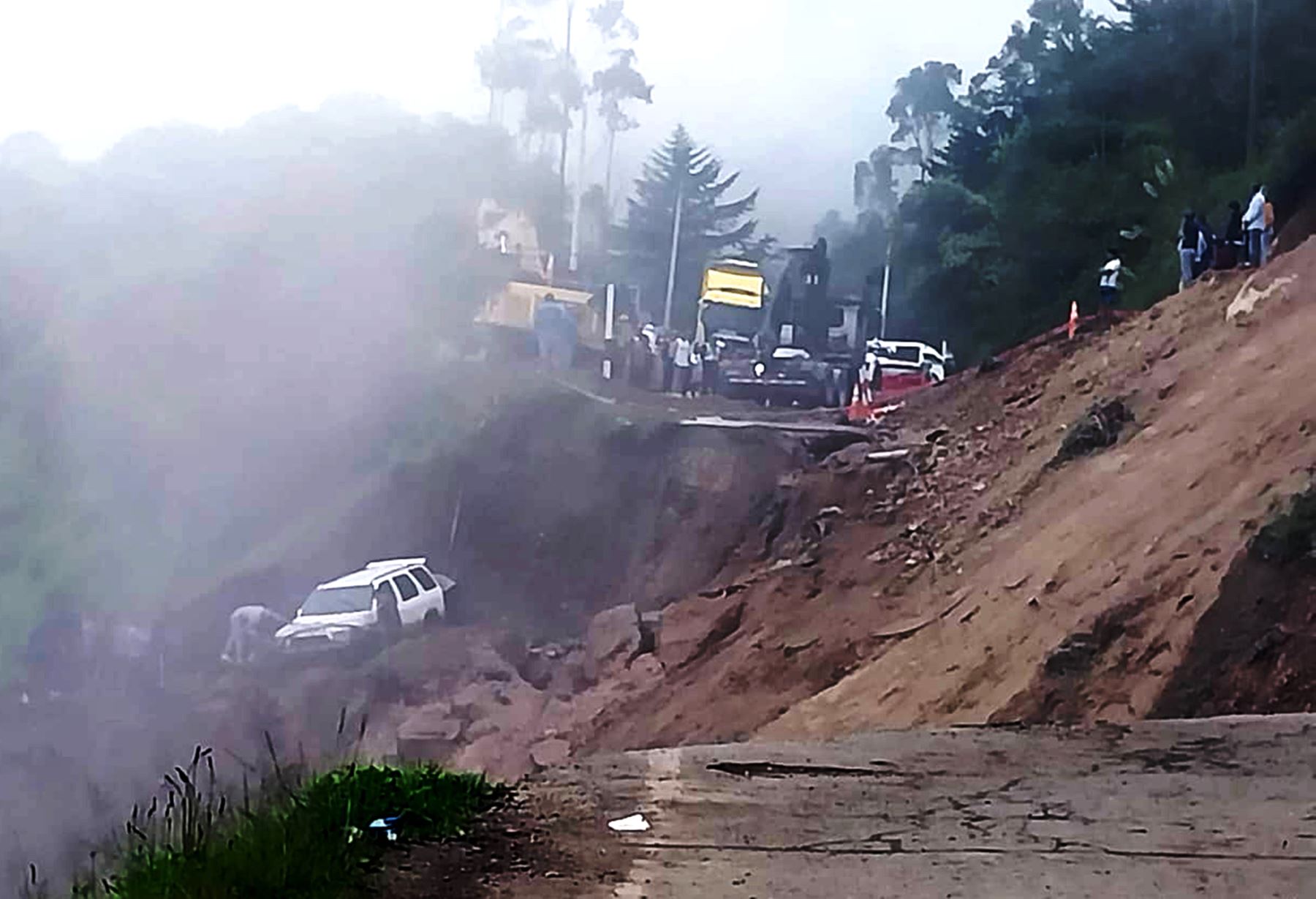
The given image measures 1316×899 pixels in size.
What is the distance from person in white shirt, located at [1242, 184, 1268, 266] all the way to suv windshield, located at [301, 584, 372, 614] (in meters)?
9.76

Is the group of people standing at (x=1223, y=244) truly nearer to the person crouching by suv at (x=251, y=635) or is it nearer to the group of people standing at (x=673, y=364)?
the group of people standing at (x=673, y=364)

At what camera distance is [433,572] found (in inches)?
754

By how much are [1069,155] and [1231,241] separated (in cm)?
395

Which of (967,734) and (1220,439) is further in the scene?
(1220,439)

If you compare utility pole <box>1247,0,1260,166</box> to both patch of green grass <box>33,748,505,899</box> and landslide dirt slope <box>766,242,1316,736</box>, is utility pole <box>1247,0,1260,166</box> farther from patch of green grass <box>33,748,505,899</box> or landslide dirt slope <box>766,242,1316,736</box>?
patch of green grass <box>33,748,505,899</box>

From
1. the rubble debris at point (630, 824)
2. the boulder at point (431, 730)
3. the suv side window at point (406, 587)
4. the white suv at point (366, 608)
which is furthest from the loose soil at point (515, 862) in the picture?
the suv side window at point (406, 587)

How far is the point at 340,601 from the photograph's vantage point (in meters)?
18.0

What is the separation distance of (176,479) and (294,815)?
21.6 metres

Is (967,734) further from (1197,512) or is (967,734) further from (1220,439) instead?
(1220,439)

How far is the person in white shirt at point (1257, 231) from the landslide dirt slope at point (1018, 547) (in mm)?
526

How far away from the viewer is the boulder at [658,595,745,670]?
14.2 meters

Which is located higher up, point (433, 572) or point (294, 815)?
point (294, 815)

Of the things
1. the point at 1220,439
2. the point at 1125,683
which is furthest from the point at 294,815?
the point at 1220,439

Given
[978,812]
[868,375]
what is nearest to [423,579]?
[868,375]
